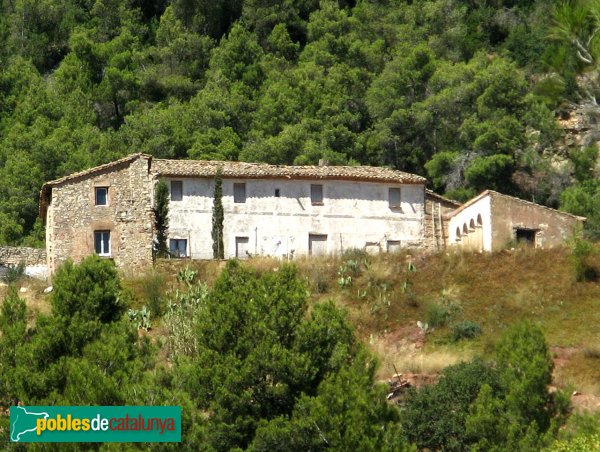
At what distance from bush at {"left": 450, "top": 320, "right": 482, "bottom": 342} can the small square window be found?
11174mm

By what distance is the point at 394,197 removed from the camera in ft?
183

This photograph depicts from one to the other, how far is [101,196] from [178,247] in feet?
9.23

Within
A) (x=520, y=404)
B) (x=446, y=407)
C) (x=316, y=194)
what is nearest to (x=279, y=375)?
(x=446, y=407)


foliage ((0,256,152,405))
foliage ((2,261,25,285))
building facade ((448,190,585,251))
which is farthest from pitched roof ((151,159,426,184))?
foliage ((0,256,152,405))

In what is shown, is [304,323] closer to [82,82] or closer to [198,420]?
[198,420]

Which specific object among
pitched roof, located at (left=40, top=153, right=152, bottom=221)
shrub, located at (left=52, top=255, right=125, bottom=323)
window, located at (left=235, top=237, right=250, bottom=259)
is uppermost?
pitched roof, located at (left=40, top=153, right=152, bottom=221)

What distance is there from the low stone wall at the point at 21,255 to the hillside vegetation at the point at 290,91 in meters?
7.50

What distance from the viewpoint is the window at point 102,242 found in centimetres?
5291

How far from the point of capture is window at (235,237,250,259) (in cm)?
5347

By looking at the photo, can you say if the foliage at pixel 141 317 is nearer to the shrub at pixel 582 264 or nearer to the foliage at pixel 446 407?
the foliage at pixel 446 407

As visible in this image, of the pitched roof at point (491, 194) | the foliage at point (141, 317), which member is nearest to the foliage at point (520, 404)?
the foliage at point (141, 317)

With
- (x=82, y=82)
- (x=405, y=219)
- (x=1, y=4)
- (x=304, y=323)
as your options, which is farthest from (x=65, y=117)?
(x=304, y=323)

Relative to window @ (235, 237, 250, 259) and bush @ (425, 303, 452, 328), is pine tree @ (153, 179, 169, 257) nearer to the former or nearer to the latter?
window @ (235, 237, 250, 259)

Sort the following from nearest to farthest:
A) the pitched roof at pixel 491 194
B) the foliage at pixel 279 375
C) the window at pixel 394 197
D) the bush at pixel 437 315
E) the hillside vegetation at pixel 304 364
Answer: the foliage at pixel 279 375, the hillside vegetation at pixel 304 364, the bush at pixel 437 315, the pitched roof at pixel 491 194, the window at pixel 394 197
